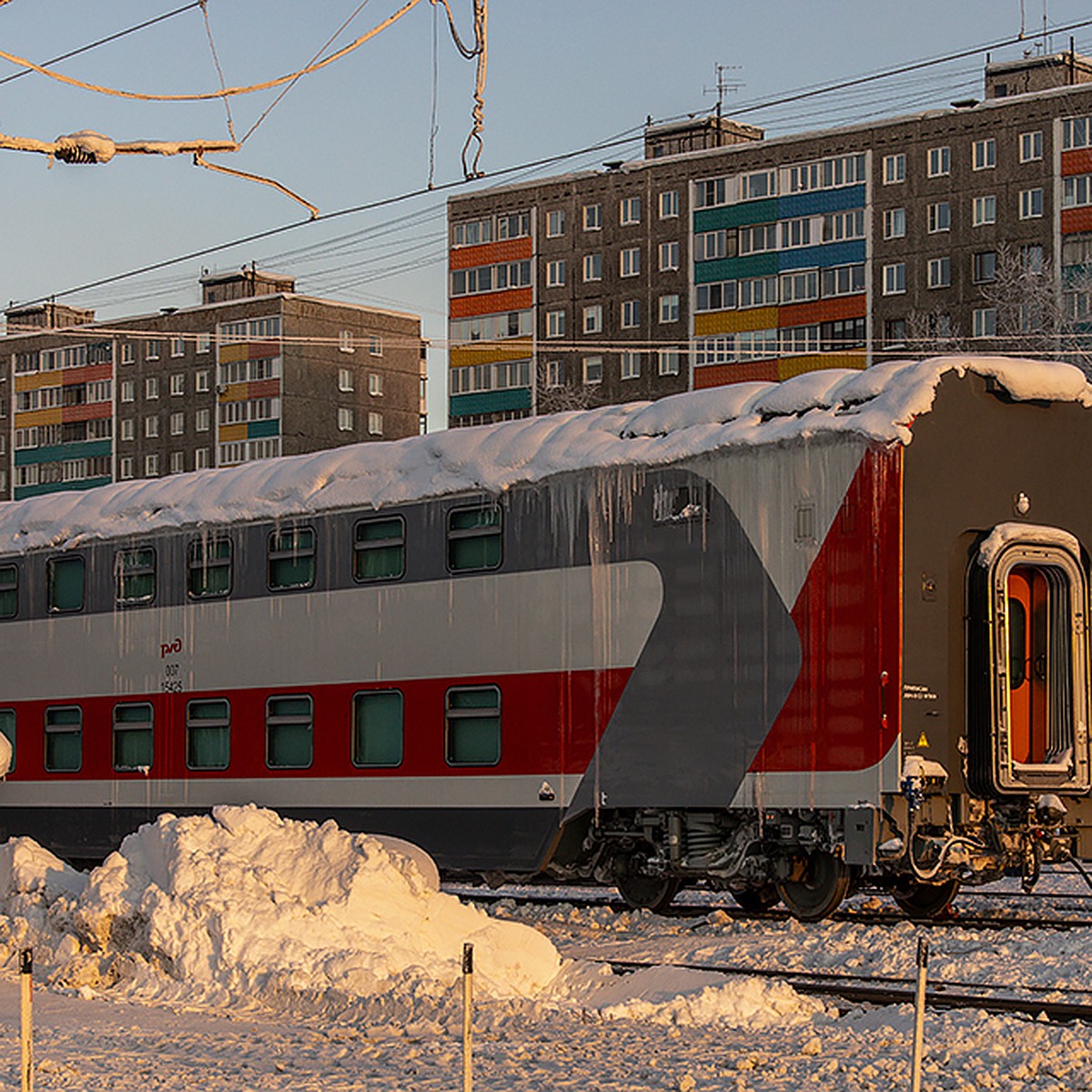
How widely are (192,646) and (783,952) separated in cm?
826

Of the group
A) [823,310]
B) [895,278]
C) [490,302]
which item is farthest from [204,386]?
[895,278]

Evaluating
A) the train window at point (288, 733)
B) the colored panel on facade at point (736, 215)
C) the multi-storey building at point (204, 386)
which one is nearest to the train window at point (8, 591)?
the train window at point (288, 733)

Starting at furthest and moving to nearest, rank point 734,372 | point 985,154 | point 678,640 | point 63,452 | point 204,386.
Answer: point 63,452 → point 204,386 → point 734,372 → point 985,154 → point 678,640

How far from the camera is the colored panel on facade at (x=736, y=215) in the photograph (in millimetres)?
76938

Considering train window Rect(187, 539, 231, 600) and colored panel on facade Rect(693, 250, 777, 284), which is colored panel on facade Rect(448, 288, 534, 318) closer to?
colored panel on facade Rect(693, 250, 777, 284)

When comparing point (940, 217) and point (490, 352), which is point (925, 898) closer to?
point (940, 217)

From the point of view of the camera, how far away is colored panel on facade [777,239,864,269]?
75750 millimetres

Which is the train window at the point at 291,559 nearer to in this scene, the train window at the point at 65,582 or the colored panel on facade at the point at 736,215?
the train window at the point at 65,582

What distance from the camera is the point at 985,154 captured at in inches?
2867

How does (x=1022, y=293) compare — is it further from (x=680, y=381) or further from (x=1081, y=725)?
(x=1081, y=725)

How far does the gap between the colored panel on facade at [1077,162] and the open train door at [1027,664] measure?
5690cm

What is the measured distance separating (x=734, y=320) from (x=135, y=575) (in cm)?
5917

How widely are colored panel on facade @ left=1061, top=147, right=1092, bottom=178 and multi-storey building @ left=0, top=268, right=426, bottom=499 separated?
38.3 metres

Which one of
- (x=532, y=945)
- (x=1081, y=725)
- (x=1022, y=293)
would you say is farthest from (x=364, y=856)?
(x=1022, y=293)
